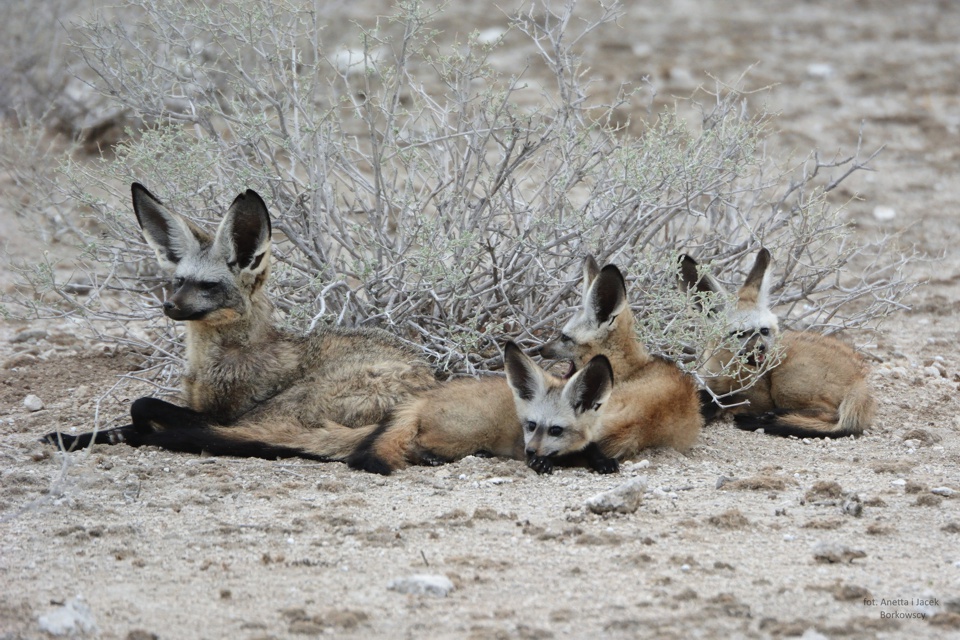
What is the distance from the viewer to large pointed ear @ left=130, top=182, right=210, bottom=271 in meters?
5.61

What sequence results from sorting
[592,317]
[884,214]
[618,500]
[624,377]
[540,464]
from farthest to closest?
[884,214]
[624,377]
[592,317]
[540,464]
[618,500]

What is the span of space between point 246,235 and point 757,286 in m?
2.83

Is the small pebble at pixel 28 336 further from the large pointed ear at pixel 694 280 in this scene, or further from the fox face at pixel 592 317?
the large pointed ear at pixel 694 280

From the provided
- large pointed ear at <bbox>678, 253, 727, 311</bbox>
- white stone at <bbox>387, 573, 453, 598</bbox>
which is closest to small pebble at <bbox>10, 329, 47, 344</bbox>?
large pointed ear at <bbox>678, 253, 727, 311</bbox>

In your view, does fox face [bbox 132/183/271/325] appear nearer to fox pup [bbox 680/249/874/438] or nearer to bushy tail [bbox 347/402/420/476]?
bushy tail [bbox 347/402/420/476]

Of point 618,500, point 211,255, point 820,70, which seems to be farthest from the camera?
point 820,70

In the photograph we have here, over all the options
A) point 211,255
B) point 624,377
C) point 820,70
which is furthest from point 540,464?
point 820,70

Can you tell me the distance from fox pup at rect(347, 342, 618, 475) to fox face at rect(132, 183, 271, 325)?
996 mm

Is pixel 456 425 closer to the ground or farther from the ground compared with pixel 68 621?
farther from the ground

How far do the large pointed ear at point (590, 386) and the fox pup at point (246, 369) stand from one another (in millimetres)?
819

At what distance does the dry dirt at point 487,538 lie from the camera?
3623mm

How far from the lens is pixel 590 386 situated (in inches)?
213

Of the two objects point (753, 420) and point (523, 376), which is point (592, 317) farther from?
point (753, 420)

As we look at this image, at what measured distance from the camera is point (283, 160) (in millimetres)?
10039
